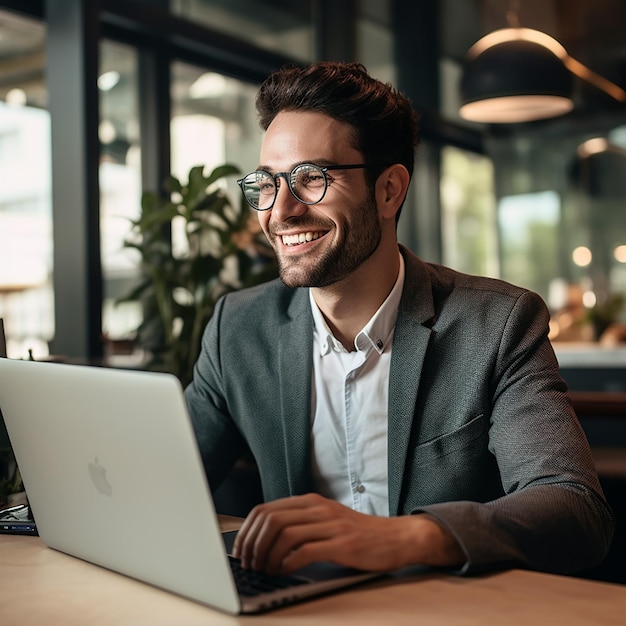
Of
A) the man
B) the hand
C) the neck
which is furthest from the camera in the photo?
the neck

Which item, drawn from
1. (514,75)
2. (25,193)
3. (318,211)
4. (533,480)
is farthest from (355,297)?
(514,75)

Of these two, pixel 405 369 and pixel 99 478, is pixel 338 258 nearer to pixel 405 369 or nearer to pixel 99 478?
pixel 405 369

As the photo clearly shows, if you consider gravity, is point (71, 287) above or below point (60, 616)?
above

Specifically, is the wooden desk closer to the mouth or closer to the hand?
the hand

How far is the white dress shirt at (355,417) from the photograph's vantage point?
1.72 meters

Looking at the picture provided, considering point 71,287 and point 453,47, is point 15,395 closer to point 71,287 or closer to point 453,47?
point 71,287

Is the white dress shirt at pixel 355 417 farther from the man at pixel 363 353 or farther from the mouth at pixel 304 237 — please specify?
the mouth at pixel 304 237

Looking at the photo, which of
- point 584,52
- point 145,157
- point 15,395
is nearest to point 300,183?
point 15,395

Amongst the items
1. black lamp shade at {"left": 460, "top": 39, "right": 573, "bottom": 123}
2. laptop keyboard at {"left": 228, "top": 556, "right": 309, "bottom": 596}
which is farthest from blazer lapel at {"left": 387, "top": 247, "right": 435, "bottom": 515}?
black lamp shade at {"left": 460, "top": 39, "right": 573, "bottom": 123}

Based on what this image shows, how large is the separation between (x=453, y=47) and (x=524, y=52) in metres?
2.82

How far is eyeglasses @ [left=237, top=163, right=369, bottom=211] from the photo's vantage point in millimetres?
1713

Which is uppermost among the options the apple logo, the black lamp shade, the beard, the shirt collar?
the black lamp shade

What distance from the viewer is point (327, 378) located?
1.80 meters

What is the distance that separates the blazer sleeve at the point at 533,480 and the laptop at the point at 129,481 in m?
0.18
